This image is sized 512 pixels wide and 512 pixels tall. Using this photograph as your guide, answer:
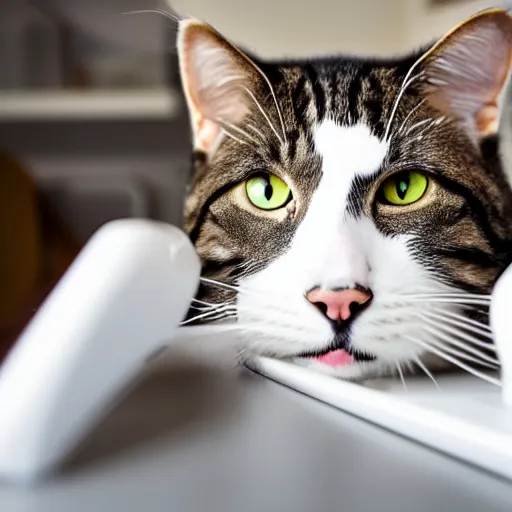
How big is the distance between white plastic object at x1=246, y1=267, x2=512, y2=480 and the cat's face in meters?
0.02

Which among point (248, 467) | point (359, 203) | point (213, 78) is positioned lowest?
point (248, 467)

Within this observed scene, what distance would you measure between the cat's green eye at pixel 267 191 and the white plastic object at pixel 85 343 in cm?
15

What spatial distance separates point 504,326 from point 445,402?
0.24 feet

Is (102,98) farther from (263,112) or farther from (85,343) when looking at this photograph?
(85,343)

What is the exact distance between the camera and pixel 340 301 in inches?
20.9

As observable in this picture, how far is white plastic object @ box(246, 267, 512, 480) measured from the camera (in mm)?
417

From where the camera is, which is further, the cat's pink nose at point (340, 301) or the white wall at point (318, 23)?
the white wall at point (318, 23)

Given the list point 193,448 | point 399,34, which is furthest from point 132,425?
point 399,34

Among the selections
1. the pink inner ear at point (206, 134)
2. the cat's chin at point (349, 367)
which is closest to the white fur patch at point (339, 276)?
the cat's chin at point (349, 367)

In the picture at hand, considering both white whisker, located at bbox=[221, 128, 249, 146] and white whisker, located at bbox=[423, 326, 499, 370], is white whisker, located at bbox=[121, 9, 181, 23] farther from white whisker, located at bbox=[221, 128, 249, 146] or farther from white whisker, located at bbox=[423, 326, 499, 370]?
white whisker, located at bbox=[423, 326, 499, 370]

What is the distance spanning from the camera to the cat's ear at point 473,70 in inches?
22.5

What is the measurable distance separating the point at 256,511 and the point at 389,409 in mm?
161

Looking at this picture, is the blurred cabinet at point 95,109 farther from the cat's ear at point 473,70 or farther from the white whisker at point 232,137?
the cat's ear at point 473,70

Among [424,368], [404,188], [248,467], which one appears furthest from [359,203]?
[248,467]
